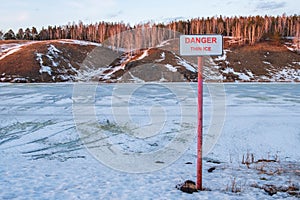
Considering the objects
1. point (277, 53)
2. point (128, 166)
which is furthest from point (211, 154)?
point (277, 53)

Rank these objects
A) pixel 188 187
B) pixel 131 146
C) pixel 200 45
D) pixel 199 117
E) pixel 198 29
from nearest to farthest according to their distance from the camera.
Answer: pixel 200 45 → pixel 199 117 → pixel 188 187 → pixel 131 146 → pixel 198 29

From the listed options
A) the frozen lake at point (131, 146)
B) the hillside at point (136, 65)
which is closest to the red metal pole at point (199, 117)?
the frozen lake at point (131, 146)

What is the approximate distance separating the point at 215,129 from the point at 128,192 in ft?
24.2

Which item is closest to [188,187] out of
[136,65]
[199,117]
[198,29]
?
[199,117]

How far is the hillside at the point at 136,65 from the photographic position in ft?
159

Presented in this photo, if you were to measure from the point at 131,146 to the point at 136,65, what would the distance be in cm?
4552

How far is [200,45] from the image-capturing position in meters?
5.95

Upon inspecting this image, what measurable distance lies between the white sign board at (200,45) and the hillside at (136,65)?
38.4m

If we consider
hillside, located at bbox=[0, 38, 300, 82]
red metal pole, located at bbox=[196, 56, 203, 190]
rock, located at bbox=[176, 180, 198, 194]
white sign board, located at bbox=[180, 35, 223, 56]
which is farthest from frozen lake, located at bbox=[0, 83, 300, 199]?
hillside, located at bbox=[0, 38, 300, 82]

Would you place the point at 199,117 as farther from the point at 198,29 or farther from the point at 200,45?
the point at 198,29

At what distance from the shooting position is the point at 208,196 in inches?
250

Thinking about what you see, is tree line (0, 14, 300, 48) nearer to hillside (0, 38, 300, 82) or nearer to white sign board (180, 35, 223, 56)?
hillside (0, 38, 300, 82)

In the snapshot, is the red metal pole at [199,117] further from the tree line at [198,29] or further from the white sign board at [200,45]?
the tree line at [198,29]

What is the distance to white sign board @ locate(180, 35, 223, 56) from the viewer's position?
5.92m
